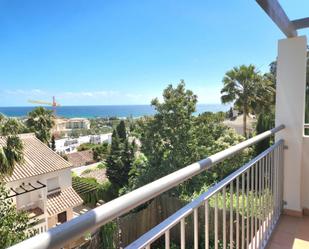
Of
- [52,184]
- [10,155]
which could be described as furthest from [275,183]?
[52,184]

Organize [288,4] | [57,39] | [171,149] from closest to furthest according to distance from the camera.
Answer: [288,4], [171,149], [57,39]

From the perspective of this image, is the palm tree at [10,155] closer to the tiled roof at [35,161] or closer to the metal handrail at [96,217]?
the tiled roof at [35,161]

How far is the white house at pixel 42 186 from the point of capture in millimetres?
10086

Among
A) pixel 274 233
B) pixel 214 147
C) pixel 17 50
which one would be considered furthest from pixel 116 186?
pixel 17 50

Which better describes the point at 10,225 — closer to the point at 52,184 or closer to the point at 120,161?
the point at 52,184

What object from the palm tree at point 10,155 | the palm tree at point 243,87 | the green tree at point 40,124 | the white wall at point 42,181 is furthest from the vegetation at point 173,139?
the green tree at point 40,124

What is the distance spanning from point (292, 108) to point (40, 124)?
19189 mm

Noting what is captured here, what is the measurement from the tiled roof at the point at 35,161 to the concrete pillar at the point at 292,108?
1005 cm

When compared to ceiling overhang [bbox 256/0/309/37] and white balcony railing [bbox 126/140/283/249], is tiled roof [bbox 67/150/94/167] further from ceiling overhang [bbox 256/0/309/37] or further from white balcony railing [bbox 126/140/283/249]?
ceiling overhang [bbox 256/0/309/37]

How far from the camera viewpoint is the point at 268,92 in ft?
44.5

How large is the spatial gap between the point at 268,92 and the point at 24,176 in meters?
12.3

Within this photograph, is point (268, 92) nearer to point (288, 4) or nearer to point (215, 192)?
point (288, 4)

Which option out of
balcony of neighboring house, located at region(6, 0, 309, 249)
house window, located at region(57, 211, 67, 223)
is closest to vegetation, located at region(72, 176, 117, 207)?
house window, located at region(57, 211, 67, 223)

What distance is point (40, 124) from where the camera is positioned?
19000mm
